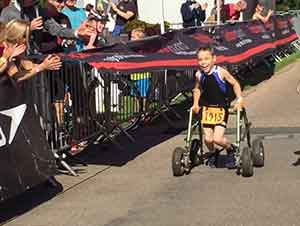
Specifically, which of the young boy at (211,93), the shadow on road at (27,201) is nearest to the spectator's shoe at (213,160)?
the young boy at (211,93)

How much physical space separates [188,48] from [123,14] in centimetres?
215

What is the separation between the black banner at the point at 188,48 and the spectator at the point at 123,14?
1162 mm

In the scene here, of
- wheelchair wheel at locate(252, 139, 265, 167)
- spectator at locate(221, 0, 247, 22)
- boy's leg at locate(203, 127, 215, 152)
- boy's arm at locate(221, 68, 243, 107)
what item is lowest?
spectator at locate(221, 0, 247, 22)

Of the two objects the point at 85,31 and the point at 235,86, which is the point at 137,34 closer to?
the point at 85,31

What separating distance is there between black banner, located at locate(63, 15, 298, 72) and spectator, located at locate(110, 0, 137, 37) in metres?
1.16

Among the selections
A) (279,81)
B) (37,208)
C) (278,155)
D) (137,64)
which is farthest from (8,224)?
(279,81)

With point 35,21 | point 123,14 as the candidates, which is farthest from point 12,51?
point 123,14

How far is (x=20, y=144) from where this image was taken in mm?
7156

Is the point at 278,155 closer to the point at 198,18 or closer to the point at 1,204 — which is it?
the point at 1,204

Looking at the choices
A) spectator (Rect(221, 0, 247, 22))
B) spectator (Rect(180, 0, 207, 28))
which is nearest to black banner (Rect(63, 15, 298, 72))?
spectator (Rect(221, 0, 247, 22))

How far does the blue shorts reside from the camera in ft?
38.1

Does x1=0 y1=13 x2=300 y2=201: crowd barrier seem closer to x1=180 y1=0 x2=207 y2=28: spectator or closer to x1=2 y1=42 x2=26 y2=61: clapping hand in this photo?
x1=2 y1=42 x2=26 y2=61: clapping hand

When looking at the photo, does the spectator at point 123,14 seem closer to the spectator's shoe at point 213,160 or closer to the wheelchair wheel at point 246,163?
the spectator's shoe at point 213,160

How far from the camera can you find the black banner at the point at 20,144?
689 centimetres
